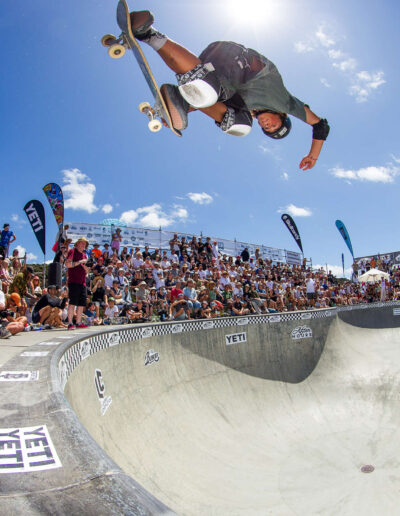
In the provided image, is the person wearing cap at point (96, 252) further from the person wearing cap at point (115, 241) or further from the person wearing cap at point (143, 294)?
the person wearing cap at point (143, 294)

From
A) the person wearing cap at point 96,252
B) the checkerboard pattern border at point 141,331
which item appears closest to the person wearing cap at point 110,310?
the checkerboard pattern border at point 141,331

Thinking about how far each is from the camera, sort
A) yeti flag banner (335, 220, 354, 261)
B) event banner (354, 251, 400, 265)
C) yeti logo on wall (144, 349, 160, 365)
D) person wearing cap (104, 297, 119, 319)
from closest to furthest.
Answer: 1. yeti logo on wall (144, 349, 160, 365)
2. person wearing cap (104, 297, 119, 319)
3. yeti flag banner (335, 220, 354, 261)
4. event banner (354, 251, 400, 265)

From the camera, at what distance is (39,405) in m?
1.50

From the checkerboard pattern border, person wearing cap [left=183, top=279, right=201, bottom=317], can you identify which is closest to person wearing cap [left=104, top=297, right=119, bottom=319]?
person wearing cap [left=183, top=279, right=201, bottom=317]

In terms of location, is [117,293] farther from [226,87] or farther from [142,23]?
[142,23]

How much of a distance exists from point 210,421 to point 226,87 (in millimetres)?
4843

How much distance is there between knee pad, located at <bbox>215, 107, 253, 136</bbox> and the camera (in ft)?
11.1

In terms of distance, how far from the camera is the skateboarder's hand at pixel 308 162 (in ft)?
14.6

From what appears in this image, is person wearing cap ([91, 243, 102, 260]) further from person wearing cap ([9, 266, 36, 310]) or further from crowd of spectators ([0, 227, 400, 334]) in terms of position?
person wearing cap ([9, 266, 36, 310])

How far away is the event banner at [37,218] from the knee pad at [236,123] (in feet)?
36.4

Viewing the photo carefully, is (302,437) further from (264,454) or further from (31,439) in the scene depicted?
(31,439)

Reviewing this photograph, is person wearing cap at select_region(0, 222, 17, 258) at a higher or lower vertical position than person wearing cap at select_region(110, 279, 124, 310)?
higher

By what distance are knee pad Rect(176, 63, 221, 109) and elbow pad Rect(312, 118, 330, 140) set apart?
1818 millimetres

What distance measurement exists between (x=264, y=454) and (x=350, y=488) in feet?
4.12
